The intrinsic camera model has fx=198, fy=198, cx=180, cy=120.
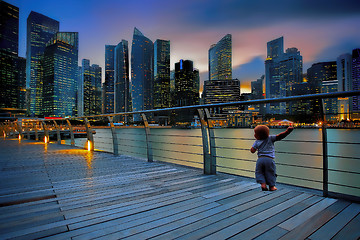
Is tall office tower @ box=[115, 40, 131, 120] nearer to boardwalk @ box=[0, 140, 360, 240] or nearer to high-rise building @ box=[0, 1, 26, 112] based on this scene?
high-rise building @ box=[0, 1, 26, 112]

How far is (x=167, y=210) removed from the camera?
6.20 feet

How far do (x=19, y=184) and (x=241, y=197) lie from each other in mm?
3003

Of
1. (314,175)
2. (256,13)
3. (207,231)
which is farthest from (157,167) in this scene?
(256,13)

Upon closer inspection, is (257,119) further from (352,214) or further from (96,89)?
(96,89)

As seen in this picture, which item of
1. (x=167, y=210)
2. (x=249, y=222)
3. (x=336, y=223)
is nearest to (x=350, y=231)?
(x=336, y=223)

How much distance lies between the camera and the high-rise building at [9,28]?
352ft

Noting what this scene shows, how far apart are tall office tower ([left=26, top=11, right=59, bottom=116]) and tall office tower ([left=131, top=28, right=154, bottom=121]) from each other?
64037 mm

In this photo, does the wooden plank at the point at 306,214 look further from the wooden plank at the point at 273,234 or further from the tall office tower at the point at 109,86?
the tall office tower at the point at 109,86

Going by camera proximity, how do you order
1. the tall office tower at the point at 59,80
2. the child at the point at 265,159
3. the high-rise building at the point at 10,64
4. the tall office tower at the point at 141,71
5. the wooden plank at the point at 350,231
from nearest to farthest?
1. the wooden plank at the point at 350,231
2. the child at the point at 265,159
3. the high-rise building at the point at 10,64
4. the tall office tower at the point at 59,80
5. the tall office tower at the point at 141,71

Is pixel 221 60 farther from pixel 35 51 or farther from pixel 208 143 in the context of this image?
pixel 208 143

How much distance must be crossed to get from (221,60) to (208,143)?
172008 mm

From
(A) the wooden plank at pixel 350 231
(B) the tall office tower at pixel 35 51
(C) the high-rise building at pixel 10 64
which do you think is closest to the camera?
(A) the wooden plank at pixel 350 231

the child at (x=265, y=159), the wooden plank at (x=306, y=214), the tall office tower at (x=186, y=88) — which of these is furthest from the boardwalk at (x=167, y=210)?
the tall office tower at (x=186, y=88)

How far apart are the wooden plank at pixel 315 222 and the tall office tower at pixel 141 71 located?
423ft
